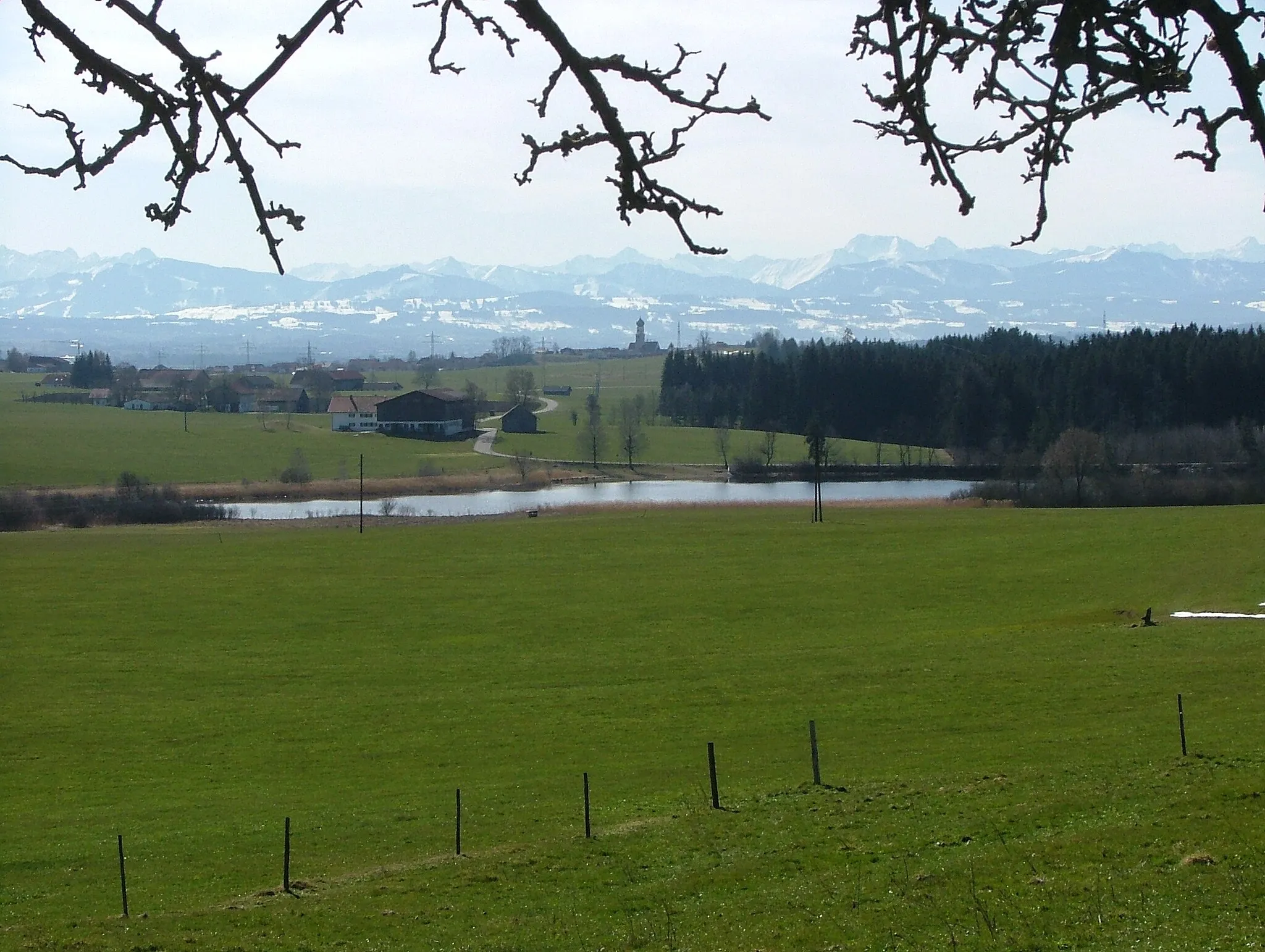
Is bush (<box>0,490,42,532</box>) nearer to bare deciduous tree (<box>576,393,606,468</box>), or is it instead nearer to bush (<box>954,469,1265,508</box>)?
bare deciduous tree (<box>576,393,606,468</box>)

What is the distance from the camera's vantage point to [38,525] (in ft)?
229

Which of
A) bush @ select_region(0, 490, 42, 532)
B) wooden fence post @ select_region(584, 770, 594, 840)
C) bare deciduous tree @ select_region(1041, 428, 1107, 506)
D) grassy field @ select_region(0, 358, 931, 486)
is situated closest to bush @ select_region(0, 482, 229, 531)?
bush @ select_region(0, 490, 42, 532)

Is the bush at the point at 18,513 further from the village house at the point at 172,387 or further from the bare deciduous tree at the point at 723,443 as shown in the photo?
the village house at the point at 172,387

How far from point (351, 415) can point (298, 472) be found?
137ft

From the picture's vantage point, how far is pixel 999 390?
106938 mm

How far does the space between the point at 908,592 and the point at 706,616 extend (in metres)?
8.45

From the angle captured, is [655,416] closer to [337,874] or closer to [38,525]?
[38,525]

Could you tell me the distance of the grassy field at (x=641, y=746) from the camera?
41.0ft

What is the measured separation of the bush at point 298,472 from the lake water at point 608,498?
5.48 metres

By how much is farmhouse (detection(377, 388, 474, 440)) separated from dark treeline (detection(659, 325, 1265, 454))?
2983 centimetres

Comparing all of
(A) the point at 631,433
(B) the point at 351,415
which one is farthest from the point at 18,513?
(B) the point at 351,415

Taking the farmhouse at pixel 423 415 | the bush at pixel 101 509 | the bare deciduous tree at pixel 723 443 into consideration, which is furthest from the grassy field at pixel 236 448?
the bush at pixel 101 509

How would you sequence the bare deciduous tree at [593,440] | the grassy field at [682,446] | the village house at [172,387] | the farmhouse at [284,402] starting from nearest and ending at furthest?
the grassy field at [682,446] < the bare deciduous tree at [593,440] < the village house at [172,387] < the farmhouse at [284,402]

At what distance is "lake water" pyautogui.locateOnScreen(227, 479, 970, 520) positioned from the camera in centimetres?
7681
